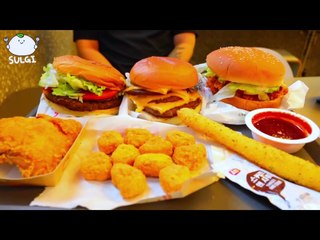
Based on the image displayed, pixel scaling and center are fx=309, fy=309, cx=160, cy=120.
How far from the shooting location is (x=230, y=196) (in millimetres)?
1012

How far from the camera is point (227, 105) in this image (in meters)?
1.47

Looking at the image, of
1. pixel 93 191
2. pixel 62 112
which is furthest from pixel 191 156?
pixel 62 112

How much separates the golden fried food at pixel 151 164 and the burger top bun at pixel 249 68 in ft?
2.25

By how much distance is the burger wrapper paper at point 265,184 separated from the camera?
0.95 meters

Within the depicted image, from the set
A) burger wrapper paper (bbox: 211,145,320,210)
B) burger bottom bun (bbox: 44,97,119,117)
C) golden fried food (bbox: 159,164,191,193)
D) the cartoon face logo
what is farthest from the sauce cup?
the cartoon face logo

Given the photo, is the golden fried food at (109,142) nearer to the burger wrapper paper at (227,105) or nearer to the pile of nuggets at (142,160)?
the pile of nuggets at (142,160)

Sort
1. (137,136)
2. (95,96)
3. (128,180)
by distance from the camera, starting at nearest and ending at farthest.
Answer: (128,180)
(137,136)
(95,96)

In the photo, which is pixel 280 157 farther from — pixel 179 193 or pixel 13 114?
pixel 13 114

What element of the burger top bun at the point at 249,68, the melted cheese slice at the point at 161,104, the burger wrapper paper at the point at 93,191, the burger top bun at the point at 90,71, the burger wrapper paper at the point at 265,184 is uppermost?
the burger top bun at the point at 249,68

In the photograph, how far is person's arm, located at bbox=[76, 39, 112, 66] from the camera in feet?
7.62

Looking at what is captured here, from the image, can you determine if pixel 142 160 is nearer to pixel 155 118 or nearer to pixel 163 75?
pixel 155 118

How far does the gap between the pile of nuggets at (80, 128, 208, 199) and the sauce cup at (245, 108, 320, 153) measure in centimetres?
27

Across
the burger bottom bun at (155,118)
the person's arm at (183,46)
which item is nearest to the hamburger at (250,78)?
the burger bottom bun at (155,118)

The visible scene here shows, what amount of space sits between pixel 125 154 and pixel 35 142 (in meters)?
0.31
